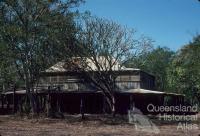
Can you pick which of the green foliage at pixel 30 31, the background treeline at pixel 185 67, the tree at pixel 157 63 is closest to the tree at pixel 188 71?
the background treeline at pixel 185 67

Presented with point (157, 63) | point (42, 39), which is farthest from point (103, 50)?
point (157, 63)

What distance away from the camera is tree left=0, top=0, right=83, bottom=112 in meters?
33.2

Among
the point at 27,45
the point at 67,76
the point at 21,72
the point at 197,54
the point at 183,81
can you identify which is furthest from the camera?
the point at 183,81

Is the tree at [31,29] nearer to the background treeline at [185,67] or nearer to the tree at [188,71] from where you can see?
the background treeline at [185,67]

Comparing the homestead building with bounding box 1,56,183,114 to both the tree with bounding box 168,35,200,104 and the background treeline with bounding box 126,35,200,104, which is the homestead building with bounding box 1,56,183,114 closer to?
the background treeline with bounding box 126,35,200,104

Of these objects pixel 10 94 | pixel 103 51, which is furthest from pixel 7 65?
pixel 10 94

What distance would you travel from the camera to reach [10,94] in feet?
154

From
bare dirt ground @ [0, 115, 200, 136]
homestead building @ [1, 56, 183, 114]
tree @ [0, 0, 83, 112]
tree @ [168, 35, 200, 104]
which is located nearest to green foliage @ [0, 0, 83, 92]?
tree @ [0, 0, 83, 112]

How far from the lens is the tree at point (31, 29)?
109 feet

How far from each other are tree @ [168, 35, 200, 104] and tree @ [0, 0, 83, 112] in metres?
13.3

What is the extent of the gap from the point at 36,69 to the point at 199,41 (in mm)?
16365

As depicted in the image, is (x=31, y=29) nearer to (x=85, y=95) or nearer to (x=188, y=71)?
(x=85, y=95)

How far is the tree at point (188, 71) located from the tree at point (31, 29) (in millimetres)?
13263

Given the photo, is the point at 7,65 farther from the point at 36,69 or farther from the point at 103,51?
the point at 103,51
